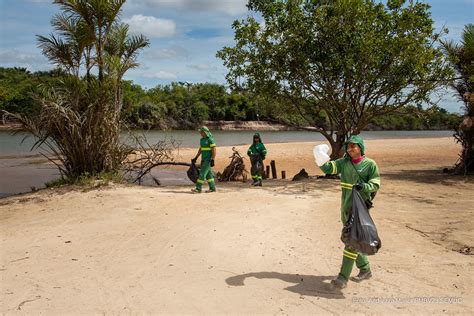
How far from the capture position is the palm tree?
14.3 meters

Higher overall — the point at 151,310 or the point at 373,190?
the point at 373,190

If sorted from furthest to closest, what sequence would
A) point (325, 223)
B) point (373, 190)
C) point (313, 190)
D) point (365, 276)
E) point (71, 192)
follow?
point (313, 190) < point (71, 192) < point (325, 223) < point (365, 276) < point (373, 190)

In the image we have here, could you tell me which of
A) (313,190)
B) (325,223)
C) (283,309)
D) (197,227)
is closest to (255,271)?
(283,309)

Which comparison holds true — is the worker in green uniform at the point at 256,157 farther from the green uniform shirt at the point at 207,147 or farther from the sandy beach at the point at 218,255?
the sandy beach at the point at 218,255

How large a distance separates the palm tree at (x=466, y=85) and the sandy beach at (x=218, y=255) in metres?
5.45

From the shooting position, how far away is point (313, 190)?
11641mm

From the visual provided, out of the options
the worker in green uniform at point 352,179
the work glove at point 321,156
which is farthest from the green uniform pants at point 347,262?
the work glove at point 321,156

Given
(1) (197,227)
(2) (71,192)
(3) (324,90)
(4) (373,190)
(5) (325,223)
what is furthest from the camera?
(3) (324,90)

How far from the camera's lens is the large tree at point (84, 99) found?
11.4 m

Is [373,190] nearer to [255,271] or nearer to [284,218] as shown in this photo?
[255,271]

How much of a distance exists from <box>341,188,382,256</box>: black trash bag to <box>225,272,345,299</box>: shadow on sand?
576 mm

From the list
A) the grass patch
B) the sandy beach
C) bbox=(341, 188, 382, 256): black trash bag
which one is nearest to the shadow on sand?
the sandy beach

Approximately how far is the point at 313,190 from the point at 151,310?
308 inches

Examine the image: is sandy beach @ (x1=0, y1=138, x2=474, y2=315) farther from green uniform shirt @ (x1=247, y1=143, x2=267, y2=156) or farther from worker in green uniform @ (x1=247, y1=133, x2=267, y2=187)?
green uniform shirt @ (x1=247, y1=143, x2=267, y2=156)
